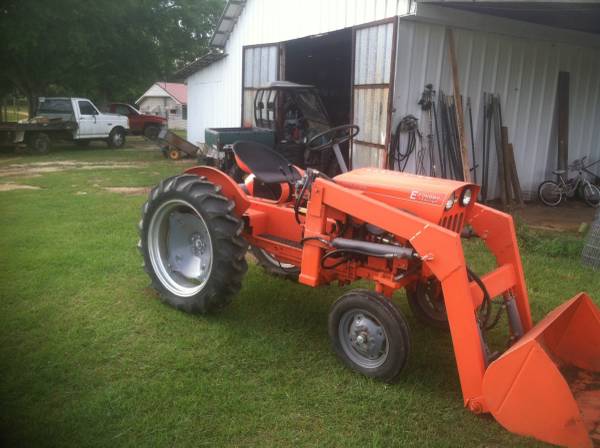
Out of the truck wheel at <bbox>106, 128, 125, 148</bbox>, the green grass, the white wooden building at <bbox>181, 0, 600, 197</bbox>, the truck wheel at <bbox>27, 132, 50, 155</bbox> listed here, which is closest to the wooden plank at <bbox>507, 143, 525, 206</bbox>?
the white wooden building at <bbox>181, 0, 600, 197</bbox>

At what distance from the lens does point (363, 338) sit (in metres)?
3.27

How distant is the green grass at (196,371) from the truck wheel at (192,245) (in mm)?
195

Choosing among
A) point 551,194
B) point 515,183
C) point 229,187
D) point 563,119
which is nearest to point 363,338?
point 229,187

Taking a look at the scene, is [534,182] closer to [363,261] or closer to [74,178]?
[363,261]

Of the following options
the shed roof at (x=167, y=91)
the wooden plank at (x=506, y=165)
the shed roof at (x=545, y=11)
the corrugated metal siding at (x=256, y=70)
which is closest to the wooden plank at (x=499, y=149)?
the wooden plank at (x=506, y=165)

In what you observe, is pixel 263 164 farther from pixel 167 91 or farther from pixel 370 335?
pixel 167 91

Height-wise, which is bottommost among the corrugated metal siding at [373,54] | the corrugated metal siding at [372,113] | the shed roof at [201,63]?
the corrugated metal siding at [372,113]

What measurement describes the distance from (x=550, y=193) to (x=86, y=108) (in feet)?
48.9

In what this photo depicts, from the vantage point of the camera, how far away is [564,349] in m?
3.28

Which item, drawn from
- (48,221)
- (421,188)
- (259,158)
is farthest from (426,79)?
(48,221)

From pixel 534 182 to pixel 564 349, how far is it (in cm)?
745

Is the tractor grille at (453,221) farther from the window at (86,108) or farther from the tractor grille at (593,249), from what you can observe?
the window at (86,108)

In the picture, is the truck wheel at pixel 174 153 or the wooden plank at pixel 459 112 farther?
the truck wheel at pixel 174 153

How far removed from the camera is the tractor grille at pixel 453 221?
10.5 feet
